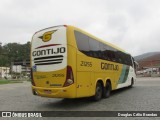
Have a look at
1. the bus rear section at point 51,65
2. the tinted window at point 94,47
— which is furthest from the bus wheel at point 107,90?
the bus rear section at point 51,65

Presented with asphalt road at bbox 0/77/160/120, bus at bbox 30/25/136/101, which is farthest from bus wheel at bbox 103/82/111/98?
bus at bbox 30/25/136/101

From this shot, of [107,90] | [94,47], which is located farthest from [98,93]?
[94,47]

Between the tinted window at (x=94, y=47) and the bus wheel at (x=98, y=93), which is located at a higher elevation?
the tinted window at (x=94, y=47)

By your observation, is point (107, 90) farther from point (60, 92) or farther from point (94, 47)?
point (60, 92)

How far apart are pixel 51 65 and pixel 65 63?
72 centimetres

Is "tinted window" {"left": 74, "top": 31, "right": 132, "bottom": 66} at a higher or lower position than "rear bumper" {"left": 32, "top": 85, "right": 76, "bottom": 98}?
higher

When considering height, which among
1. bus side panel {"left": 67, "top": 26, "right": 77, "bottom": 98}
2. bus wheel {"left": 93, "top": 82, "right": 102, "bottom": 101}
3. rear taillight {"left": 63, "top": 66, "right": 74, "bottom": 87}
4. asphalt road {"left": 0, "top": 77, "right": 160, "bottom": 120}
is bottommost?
asphalt road {"left": 0, "top": 77, "right": 160, "bottom": 120}

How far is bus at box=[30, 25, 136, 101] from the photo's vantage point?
1052cm

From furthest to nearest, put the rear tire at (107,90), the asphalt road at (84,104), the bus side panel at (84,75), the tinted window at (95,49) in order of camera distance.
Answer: the rear tire at (107,90) < the tinted window at (95,49) < the bus side panel at (84,75) < the asphalt road at (84,104)

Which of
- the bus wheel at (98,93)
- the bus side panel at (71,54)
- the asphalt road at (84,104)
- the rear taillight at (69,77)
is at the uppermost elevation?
the bus side panel at (71,54)

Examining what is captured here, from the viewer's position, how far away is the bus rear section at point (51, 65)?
1045 centimetres

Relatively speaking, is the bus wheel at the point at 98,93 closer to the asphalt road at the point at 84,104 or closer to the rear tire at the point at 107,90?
the asphalt road at the point at 84,104

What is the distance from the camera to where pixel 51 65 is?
35.9 feet

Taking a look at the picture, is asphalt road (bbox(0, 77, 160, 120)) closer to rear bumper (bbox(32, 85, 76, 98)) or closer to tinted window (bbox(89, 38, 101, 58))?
rear bumper (bbox(32, 85, 76, 98))
